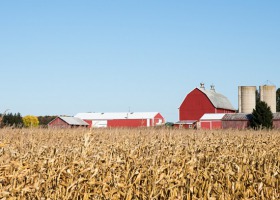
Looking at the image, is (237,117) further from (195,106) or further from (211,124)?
(195,106)

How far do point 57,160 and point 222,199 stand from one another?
6.88ft

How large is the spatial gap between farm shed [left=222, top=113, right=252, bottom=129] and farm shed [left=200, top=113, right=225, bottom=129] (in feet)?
4.29

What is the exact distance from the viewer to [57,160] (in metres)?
5.75

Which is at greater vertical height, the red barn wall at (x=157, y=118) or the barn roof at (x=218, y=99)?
the barn roof at (x=218, y=99)

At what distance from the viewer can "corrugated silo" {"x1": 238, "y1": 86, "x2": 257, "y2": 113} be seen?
64.5 meters

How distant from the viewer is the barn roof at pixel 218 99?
68.8 m

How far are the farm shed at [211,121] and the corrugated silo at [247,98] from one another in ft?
15.0

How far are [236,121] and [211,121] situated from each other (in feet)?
13.7

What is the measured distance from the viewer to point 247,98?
64.8 metres

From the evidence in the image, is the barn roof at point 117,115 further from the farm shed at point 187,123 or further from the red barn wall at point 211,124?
the red barn wall at point 211,124

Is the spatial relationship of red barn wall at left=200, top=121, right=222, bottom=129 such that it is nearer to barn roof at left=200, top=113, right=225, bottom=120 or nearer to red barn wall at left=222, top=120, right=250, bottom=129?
barn roof at left=200, top=113, right=225, bottom=120

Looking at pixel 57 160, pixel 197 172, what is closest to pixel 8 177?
pixel 57 160

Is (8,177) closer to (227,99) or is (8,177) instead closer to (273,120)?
(273,120)

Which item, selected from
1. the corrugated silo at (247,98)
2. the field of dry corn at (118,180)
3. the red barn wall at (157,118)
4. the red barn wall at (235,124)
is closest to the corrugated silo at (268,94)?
the corrugated silo at (247,98)
